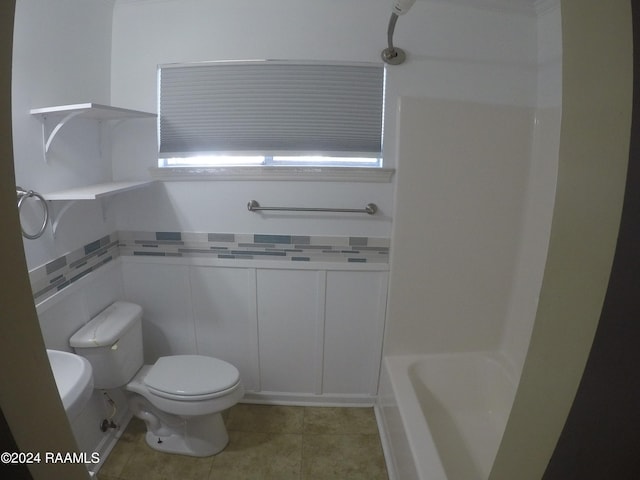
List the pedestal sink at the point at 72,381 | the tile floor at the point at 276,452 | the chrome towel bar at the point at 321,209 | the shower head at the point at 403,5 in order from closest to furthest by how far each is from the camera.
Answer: the pedestal sink at the point at 72,381
the shower head at the point at 403,5
the tile floor at the point at 276,452
the chrome towel bar at the point at 321,209

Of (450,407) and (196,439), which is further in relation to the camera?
(450,407)

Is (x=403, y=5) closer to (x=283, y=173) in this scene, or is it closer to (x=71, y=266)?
(x=283, y=173)

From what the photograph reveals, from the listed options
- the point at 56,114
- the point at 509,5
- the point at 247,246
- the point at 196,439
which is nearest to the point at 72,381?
the point at 196,439

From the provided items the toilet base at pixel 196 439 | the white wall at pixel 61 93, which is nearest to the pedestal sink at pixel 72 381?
the white wall at pixel 61 93

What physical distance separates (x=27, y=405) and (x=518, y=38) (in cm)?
212

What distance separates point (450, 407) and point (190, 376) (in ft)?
4.59

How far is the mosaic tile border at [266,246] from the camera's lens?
1.71 m

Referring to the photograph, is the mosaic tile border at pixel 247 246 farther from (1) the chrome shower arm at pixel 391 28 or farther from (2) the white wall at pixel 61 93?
(1) the chrome shower arm at pixel 391 28

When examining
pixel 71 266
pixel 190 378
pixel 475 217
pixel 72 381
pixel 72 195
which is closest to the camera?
pixel 72 381

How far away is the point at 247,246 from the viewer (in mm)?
1736

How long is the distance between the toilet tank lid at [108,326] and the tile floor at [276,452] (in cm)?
65

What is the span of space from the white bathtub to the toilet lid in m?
0.81

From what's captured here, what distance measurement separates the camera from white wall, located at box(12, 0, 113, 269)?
3.78 ft

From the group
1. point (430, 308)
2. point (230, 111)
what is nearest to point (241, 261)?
point (230, 111)
